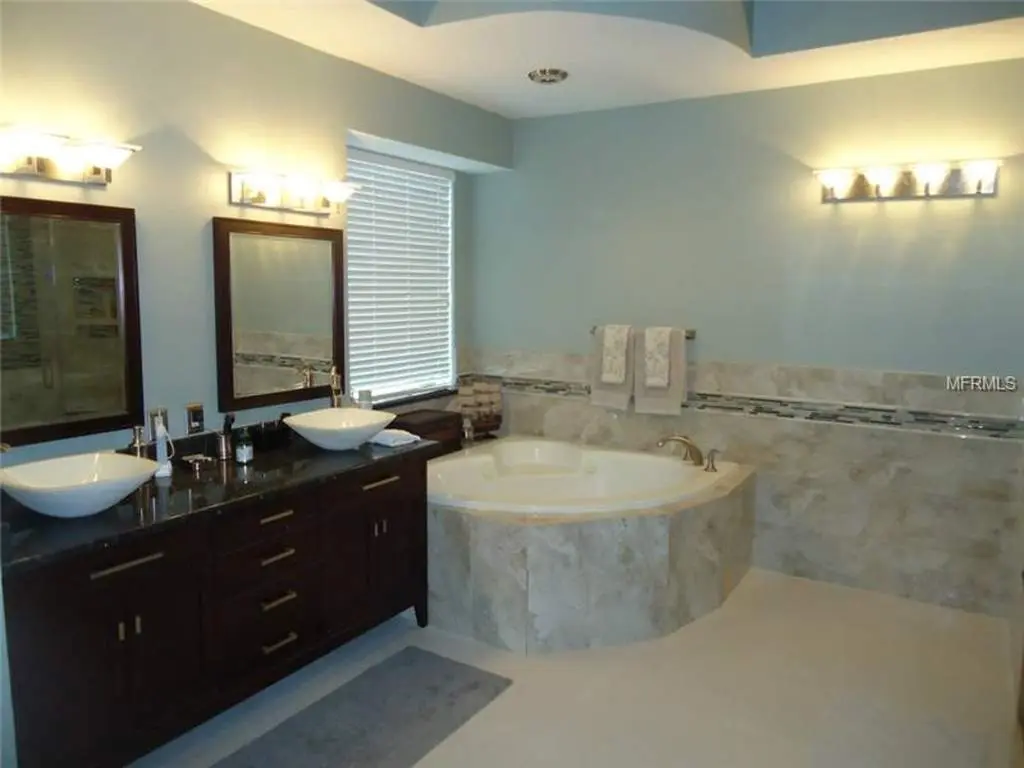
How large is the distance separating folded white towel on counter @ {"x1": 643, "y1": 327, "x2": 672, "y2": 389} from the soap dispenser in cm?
A: 260

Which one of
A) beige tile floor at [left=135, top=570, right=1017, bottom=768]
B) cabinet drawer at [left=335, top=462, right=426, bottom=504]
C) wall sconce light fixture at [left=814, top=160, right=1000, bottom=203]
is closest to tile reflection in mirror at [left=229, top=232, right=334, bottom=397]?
cabinet drawer at [left=335, top=462, right=426, bottom=504]

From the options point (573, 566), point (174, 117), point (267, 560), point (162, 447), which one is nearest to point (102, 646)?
point (267, 560)

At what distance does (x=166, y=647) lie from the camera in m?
2.29

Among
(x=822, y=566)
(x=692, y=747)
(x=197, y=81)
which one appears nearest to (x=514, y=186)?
(x=197, y=81)

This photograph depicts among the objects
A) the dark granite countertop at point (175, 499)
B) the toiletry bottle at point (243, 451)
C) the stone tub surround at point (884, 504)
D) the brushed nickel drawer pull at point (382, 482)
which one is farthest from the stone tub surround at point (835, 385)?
the toiletry bottle at point (243, 451)

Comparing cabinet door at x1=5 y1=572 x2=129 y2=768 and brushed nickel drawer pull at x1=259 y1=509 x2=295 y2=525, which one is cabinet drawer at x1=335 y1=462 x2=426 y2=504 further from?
cabinet door at x1=5 y1=572 x2=129 y2=768

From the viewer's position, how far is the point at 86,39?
2.55 m

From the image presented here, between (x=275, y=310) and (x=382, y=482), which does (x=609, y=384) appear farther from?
(x=275, y=310)

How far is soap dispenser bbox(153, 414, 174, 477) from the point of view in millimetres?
2648

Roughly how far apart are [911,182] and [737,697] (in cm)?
253

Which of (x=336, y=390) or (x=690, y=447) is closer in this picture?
(x=336, y=390)

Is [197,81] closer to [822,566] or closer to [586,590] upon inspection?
[586,590]

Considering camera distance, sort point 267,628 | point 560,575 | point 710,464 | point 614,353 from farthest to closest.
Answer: point 614,353
point 710,464
point 560,575
point 267,628

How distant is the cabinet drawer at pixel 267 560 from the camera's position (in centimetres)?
245
